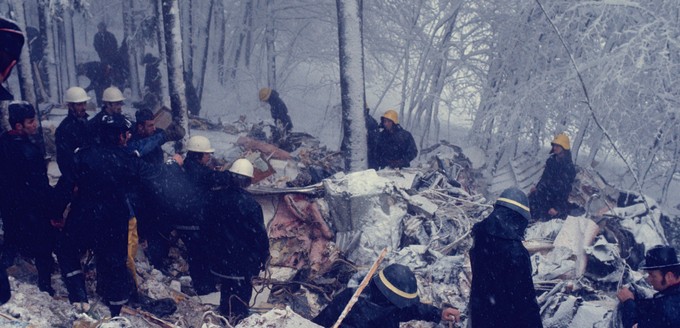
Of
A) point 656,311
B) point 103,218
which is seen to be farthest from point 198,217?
point 656,311

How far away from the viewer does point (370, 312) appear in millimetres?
3562

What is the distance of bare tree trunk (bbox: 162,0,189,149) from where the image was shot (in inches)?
308

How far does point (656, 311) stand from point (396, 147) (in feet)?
17.3

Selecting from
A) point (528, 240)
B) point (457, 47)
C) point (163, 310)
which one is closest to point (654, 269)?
point (528, 240)

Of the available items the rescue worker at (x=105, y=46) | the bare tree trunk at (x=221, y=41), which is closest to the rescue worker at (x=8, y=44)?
the rescue worker at (x=105, y=46)

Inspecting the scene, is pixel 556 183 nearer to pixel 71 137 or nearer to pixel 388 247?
pixel 388 247

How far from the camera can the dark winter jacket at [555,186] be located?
25.7ft

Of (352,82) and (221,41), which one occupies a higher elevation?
(221,41)

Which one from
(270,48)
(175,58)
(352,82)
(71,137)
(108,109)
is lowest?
(71,137)

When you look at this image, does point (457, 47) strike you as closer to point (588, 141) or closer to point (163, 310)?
point (588, 141)

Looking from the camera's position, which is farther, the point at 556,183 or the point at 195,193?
the point at 556,183

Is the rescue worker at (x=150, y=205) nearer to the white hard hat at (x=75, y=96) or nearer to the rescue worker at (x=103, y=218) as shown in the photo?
the rescue worker at (x=103, y=218)

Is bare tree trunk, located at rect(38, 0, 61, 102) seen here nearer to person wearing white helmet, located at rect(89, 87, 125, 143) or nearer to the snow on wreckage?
person wearing white helmet, located at rect(89, 87, 125, 143)

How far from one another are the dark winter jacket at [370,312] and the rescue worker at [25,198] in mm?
3021
